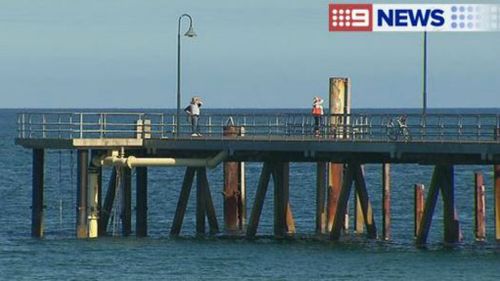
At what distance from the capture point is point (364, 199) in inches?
2340

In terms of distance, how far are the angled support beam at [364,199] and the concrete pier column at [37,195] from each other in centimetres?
947

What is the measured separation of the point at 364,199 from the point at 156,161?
6.33 metres

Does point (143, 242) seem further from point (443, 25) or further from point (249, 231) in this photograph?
point (443, 25)

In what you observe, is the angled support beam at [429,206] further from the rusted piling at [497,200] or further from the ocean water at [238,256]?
the rusted piling at [497,200]

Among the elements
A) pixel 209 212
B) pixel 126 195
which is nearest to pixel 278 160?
pixel 209 212

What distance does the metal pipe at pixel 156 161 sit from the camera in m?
58.6

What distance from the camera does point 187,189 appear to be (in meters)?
62.3

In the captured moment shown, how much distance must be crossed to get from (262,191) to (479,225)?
21.8ft

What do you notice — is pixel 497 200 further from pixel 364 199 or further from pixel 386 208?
pixel 364 199

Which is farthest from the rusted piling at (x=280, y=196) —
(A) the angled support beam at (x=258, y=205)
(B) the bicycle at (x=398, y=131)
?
(B) the bicycle at (x=398, y=131)

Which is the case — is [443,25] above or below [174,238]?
above

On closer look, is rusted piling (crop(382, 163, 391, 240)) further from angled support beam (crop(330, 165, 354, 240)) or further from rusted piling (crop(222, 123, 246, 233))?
rusted piling (crop(222, 123, 246, 233))

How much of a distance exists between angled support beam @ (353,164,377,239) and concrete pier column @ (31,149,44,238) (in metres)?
9.47

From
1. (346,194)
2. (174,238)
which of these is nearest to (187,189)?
(174,238)
